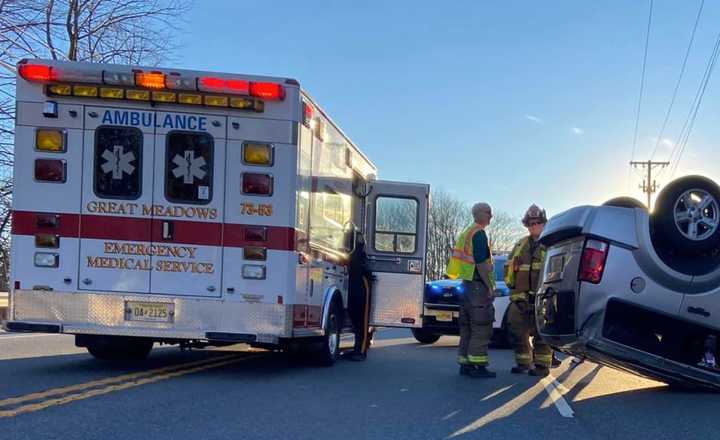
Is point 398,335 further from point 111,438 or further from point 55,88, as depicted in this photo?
point 111,438

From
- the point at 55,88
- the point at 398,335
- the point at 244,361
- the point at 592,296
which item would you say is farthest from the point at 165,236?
the point at 398,335

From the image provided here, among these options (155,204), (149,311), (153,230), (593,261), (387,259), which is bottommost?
(149,311)

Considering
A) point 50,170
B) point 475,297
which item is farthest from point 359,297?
point 50,170

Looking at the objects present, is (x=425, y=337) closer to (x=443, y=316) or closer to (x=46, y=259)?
(x=443, y=316)

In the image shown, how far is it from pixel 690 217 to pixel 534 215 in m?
3.25

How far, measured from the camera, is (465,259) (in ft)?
28.4

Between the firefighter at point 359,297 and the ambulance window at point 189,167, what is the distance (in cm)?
326

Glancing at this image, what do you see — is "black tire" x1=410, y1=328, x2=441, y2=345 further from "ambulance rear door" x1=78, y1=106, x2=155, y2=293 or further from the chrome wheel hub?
the chrome wheel hub

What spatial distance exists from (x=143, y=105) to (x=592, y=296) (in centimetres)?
467

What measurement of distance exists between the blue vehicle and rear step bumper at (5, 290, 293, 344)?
5.76 metres

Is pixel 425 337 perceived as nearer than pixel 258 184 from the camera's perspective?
No

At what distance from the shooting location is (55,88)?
7398 millimetres

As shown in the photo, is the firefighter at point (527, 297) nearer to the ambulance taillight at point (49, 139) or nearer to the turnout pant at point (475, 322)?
the turnout pant at point (475, 322)

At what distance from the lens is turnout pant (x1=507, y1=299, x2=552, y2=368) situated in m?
8.93
